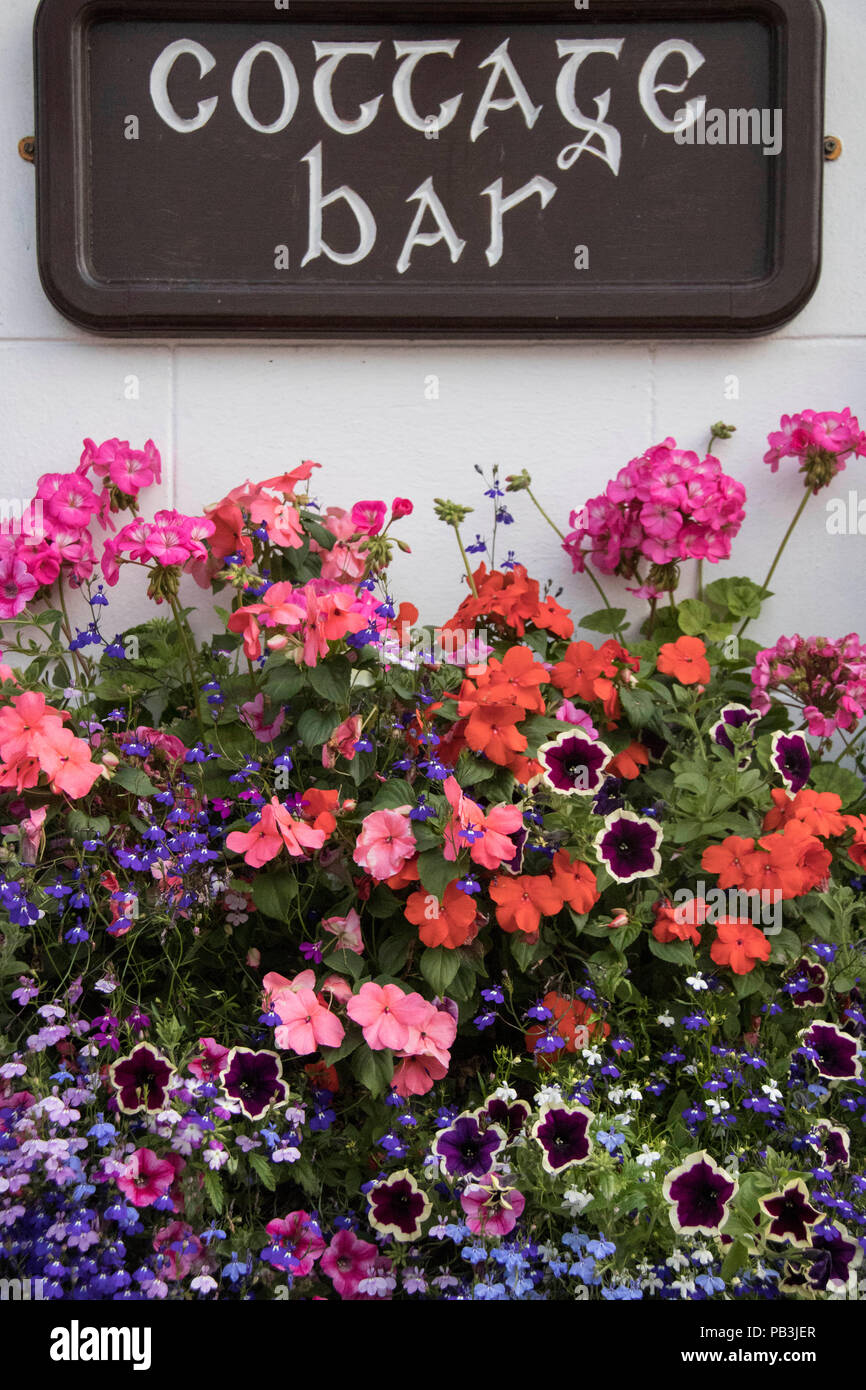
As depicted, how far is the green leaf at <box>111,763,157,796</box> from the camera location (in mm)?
1787

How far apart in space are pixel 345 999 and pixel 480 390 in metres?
1.34

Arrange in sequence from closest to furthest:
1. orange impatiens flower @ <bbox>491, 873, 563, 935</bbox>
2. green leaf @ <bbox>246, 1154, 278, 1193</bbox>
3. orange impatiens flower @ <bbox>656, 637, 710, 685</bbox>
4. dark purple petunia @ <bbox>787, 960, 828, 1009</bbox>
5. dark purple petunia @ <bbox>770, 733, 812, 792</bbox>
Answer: green leaf @ <bbox>246, 1154, 278, 1193</bbox> < orange impatiens flower @ <bbox>491, 873, 563, 935</bbox> < dark purple petunia @ <bbox>787, 960, 828, 1009</bbox> < dark purple petunia @ <bbox>770, 733, 812, 792</bbox> < orange impatiens flower @ <bbox>656, 637, 710, 685</bbox>

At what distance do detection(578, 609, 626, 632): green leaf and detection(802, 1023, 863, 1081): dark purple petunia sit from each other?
0.89 metres

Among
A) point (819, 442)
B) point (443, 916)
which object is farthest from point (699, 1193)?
point (819, 442)

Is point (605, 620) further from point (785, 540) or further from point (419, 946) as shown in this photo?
point (419, 946)

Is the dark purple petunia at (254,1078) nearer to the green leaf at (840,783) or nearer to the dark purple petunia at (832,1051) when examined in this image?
the dark purple petunia at (832,1051)

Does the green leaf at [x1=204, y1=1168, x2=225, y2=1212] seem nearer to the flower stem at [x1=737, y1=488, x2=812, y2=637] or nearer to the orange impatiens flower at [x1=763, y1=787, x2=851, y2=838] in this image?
the orange impatiens flower at [x1=763, y1=787, x2=851, y2=838]

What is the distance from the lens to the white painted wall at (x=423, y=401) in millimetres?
2332

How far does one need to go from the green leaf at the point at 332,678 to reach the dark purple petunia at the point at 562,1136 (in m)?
0.67

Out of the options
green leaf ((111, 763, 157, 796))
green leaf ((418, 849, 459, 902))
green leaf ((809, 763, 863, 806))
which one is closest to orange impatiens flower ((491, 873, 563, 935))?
green leaf ((418, 849, 459, 902))

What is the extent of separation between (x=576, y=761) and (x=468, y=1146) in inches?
25.3

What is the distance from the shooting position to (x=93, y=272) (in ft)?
7.41

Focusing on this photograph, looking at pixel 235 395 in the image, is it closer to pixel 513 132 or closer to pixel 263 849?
pixel 513 132

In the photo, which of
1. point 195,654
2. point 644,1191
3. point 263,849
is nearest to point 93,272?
point 195,654
